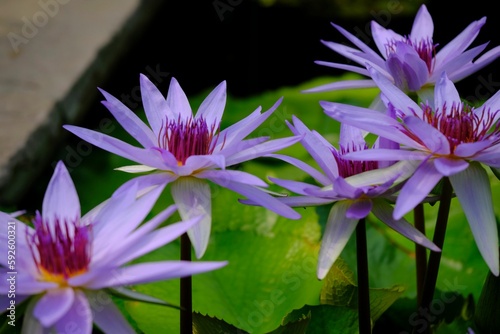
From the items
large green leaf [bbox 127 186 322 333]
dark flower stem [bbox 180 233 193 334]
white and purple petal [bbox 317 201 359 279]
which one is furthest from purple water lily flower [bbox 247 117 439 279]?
large green leaf [bbox 127 186 322 333]

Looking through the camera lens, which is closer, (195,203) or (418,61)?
(195,203)

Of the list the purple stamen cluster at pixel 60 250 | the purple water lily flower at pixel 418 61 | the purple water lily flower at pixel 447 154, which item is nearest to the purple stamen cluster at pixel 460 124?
the purple water lily flower at pixel 447 154

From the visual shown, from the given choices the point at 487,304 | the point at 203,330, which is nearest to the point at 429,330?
the point at 487,304

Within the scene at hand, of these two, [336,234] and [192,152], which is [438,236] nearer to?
[336,234]

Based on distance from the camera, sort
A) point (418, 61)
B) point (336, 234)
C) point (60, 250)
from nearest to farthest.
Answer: point (60, 250), point (336, 234), point (418, 61)

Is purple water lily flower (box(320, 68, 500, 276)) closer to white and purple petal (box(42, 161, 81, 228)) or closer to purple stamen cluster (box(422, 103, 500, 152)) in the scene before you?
purple stamen cluster (box(422, 103, 500, 152))

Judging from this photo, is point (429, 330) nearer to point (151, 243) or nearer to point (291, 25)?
point (151, 243)

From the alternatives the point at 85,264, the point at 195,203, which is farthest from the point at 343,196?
the point at 85,264
